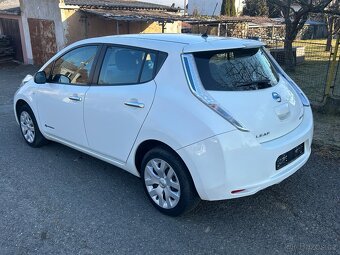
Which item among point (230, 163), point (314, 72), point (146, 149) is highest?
point (230, 163)

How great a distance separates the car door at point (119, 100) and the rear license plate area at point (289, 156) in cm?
131

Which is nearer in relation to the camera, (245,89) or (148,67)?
(245,89)

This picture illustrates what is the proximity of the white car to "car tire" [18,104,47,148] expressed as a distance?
118 cm

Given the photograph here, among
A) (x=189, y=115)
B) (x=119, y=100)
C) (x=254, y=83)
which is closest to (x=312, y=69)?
(x=254, y=83)

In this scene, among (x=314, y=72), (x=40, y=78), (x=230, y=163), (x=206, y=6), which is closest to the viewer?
(x=230, y=163)

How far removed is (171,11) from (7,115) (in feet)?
47.4

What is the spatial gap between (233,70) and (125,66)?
3.76 ft

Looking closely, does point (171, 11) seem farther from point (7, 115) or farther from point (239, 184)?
point (239, 184)

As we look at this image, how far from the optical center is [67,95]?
415cm

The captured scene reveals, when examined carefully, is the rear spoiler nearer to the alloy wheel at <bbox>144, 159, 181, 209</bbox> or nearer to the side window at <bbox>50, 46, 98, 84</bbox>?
the alloy wheel at <bbox>144, 159, 181, 209</bbox>

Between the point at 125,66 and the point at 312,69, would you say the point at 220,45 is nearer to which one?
the point at 125,66

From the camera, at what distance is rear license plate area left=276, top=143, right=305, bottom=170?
3119 mm


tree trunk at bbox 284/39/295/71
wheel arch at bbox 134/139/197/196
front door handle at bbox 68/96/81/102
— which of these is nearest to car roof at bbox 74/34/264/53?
front door handle at bbox 68/96/81/102

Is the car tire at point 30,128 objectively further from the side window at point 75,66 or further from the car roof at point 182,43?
the car roof at point 182,43
